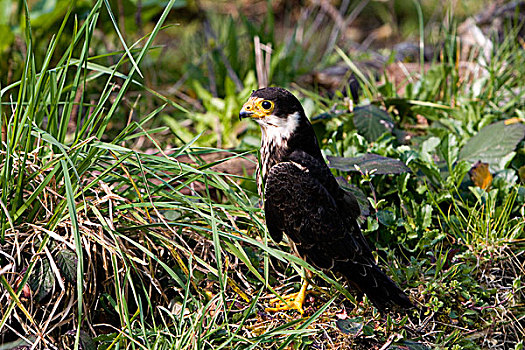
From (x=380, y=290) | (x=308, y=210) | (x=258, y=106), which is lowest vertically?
(x=380, y=290)

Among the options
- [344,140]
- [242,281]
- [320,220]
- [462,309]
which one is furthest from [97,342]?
[344,140]

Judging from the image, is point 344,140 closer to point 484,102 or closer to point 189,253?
point 484,102

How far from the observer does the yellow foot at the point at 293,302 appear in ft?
8.45

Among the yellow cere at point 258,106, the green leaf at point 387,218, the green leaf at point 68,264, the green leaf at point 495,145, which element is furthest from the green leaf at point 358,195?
the green leaf at point 68,264

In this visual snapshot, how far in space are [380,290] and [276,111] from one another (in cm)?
97

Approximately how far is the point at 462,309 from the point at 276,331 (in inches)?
38.2

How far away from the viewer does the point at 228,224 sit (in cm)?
267

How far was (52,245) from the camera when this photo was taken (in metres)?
2.39

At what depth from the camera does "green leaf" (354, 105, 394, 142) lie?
3.55 meters

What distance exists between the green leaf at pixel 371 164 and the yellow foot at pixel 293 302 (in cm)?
72

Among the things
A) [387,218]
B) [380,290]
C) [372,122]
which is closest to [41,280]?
[380,290]

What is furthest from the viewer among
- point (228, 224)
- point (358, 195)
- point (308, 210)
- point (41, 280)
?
point (358, 195)

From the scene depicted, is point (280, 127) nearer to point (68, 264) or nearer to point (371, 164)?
point (371, 164)

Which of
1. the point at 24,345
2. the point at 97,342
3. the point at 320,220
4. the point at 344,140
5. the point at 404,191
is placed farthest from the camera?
the point at 344,140
